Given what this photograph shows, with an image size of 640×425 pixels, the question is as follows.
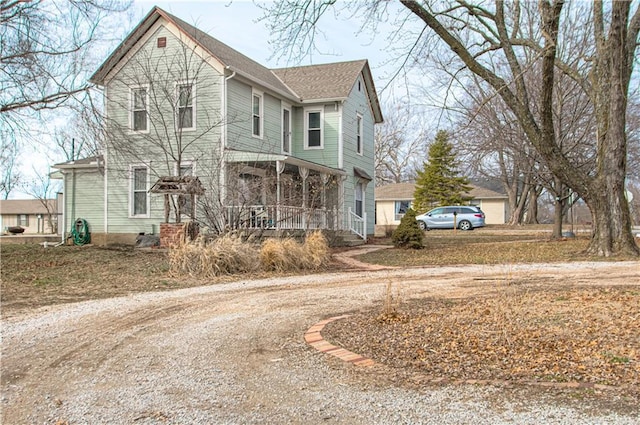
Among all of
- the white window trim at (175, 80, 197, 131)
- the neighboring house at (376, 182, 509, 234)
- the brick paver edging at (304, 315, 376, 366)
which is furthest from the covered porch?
the neighboring house at (376, 182, 509, 234)

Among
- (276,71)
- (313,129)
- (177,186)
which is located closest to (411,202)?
(276,71)

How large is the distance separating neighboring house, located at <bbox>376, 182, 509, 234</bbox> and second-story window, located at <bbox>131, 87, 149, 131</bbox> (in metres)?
25.8

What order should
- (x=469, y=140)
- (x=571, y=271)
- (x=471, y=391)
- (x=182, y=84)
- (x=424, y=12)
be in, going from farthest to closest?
(x=469, y=140), (x=182, y=84), (x=424, y=12), (x=571, y=271), (x=471, y=391)

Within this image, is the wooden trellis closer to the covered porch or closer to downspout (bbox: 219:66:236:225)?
the covered porch

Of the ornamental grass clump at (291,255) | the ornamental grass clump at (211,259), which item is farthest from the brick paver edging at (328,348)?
the ornamental grass clump at (291,255)

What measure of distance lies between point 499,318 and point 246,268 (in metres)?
6.05

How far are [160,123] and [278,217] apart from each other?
5.09 metres

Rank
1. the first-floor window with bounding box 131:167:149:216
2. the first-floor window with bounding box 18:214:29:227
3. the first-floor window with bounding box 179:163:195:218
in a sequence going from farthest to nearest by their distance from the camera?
the first-floor window with bounding box 18:214:29:227, the first-floor window with bounding box 131:167:149:216, the first-floor window with bounding box 179:163:195:218

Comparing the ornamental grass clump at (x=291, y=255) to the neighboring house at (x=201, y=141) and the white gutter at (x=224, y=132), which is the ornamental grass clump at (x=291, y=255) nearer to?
the neighboring house at (x=201, y=141)

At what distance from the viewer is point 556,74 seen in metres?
18.6

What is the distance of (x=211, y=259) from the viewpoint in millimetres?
9625

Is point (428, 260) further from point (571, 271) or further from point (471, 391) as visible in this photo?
point (471, 391)

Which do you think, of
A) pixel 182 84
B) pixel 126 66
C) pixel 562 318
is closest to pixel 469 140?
pixel 182 84

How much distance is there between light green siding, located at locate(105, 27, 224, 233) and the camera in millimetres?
15875
